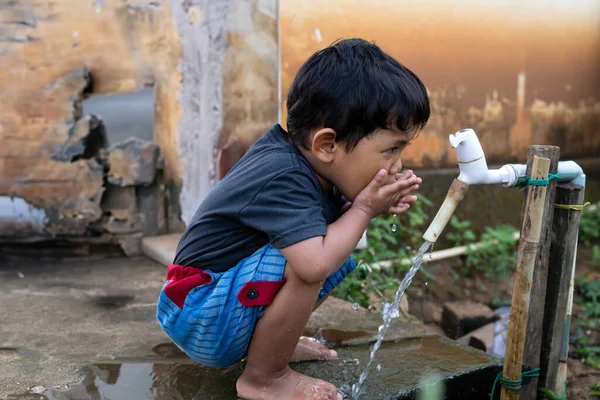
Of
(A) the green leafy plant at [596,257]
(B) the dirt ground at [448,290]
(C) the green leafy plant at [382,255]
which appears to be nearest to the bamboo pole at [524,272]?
(C) the green leafy plant at [382,255]

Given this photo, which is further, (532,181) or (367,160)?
(532,181)

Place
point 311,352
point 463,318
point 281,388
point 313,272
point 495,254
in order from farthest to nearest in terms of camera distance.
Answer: point 495,254, point 463,318, point 311,352, point 281,388, point 313,272

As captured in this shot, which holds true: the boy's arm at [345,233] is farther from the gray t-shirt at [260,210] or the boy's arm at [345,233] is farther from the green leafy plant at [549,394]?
the green leafy plant at [549,394]

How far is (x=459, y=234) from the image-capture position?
484 cm

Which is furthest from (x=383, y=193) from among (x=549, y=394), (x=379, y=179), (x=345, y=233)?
(x=549, y=394)

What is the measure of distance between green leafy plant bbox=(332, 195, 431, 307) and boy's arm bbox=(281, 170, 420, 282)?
150 centimetres

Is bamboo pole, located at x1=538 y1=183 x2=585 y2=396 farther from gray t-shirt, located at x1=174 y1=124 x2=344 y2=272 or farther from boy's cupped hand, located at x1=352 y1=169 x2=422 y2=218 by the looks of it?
gray t-shirt, located at x1=174 y1=124 x2=344 y2=272

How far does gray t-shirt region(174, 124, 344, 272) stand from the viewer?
5.50 ft

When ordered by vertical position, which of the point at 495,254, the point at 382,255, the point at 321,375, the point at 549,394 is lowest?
the point at 495,254

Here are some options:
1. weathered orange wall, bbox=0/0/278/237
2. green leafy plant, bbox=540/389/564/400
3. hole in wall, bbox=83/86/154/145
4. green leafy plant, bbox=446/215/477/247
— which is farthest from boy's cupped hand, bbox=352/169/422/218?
green leafy plant, bbox=446/215/477/247

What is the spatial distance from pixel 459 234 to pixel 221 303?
3.38m

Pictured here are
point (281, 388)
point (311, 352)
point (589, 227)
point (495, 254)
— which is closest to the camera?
point (281, 388)

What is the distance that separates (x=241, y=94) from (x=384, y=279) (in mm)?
1319

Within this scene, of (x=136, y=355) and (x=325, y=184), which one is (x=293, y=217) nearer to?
(x=325, y=184)
